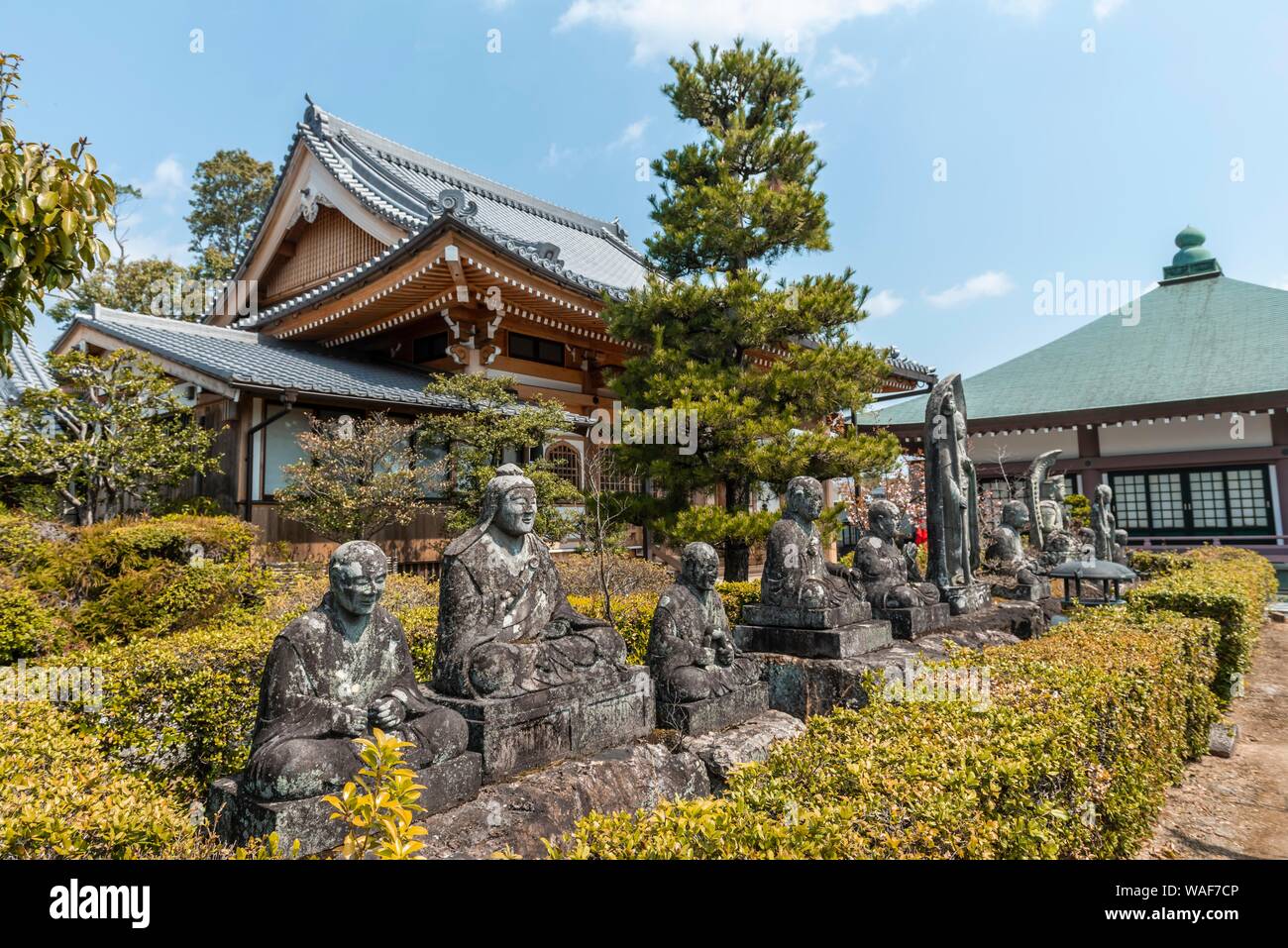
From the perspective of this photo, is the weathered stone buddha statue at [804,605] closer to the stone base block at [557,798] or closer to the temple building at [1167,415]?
the stone base block at [557,798]

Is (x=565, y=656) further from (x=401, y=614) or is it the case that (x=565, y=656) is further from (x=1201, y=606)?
(x=1201, y=606)

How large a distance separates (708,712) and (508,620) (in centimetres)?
151

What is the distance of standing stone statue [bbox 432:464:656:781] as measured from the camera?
371cm

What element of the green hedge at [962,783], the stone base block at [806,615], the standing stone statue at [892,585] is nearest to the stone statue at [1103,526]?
the standing stone statue at [892,585]

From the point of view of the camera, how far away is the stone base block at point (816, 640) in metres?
5.72

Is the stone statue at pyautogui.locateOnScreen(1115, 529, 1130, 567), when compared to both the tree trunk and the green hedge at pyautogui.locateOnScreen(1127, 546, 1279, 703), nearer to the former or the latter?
the green hedge at pyautogui.locateOnScreen(1127, 546, 1279, 703)

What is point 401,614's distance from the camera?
7102 millimetres

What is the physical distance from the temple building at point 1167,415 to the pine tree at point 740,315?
12.3 metres

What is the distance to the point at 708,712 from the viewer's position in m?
4.68

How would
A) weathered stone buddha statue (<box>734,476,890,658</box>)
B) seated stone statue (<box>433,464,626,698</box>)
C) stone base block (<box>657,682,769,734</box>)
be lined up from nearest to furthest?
seated stone statue (<box>433,464,626,698</box>) < stone base block (<box>657,682,769,734</box>) < weathered stone buddha statue (<box>734,476,890,658</box>)

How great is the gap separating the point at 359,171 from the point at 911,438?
17.9m

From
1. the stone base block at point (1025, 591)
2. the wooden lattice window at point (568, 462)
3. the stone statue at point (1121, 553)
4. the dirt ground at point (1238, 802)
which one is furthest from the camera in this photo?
the wooden lattice window at point (568, 462)

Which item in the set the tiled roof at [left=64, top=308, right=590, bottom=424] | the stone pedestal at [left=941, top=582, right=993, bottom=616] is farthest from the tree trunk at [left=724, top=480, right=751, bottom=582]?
the tiled roof at [left=64, top=308, right=590, bottom=424]

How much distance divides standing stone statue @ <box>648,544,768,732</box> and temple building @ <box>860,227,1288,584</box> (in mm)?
17263
